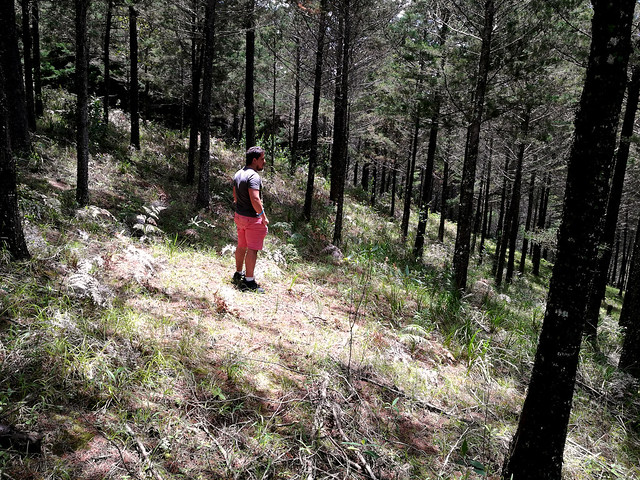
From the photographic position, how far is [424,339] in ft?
17.4

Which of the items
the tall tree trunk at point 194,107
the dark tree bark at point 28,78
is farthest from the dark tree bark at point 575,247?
the dark tree bark at point 28,78

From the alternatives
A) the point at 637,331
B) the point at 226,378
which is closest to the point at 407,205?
the point at 637,331

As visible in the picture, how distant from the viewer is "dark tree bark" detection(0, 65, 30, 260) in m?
4.12

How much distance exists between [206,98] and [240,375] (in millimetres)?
9418

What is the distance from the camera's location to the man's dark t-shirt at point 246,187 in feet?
18.2

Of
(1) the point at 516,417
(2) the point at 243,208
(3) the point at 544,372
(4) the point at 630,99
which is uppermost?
(4) the point at 630,99

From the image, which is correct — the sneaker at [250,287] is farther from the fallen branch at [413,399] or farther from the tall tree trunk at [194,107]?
the tall tree trunk at [194,107]

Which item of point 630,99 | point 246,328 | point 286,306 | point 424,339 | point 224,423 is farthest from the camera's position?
point 630,99

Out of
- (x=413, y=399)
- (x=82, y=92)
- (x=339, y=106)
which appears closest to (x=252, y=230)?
(x=413, y=399)

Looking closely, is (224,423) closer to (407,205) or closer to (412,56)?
(412,56)

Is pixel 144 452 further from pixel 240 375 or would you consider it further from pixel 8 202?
pixel 8 202

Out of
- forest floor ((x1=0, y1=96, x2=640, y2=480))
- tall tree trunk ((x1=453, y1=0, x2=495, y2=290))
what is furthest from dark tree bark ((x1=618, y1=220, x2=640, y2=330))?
tall tree trunk ((x1=453, y1=0, x2=495, y2=290))

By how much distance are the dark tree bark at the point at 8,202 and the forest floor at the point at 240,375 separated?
218 millimetres

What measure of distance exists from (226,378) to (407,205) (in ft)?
49.4
